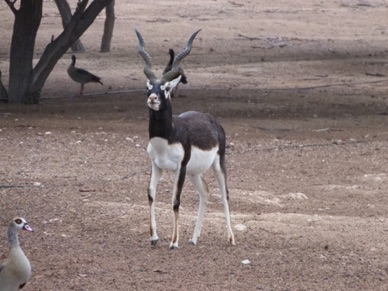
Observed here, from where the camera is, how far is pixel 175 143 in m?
9.16

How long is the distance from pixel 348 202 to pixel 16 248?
555cm

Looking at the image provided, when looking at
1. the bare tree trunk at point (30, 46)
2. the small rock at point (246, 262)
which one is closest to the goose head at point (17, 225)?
the small rock at point (246, 262)

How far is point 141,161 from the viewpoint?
14039 millimetres

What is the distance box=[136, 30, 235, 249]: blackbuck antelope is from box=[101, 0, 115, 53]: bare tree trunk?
19.0 meters

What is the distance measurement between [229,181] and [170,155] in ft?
13.3

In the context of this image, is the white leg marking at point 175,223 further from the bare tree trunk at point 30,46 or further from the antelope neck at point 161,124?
the bare tree trunk at point 30,46

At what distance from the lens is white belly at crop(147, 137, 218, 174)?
915 centimetres

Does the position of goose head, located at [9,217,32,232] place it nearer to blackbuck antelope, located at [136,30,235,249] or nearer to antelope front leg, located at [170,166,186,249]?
blackbuck antelope, located at [136,30,235,249]

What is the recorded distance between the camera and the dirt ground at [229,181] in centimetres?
888

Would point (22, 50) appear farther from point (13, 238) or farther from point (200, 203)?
point (13, 238)

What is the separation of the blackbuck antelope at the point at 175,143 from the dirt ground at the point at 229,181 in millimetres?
401

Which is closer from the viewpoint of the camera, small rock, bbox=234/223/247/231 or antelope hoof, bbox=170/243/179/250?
antelope hoof, bbox=170/243/179/250

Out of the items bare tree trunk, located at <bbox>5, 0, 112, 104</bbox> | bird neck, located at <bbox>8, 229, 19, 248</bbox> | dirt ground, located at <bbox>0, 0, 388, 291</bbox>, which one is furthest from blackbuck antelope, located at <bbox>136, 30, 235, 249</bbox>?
bare tree trunk, located at <bbox>5, 0, 112, 104</bbox>

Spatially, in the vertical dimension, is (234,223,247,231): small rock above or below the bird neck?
below
